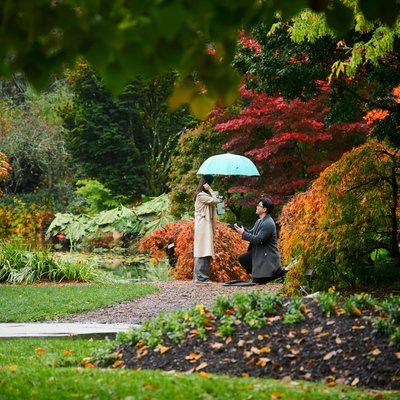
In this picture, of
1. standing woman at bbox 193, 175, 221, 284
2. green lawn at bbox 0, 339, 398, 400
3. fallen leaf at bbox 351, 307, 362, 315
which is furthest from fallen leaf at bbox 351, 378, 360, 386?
standing woman at bbox 193, 175, 221, 284

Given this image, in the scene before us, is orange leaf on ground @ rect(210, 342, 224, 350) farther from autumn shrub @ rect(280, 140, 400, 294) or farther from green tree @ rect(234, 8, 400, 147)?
green tree @ rect(234, 8, 400, 147)

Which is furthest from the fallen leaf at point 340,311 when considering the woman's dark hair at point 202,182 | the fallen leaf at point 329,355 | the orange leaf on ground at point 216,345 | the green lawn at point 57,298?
the woman's dark hair at point 202,182

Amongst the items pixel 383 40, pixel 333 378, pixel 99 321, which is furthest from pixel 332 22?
pixel 99 321

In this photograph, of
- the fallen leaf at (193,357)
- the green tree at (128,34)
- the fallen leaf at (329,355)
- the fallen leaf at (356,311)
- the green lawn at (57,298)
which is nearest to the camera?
the green tree at (128,34)

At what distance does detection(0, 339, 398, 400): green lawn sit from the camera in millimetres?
5434

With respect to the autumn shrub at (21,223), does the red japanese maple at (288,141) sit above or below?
above

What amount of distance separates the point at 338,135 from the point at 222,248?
13.5ft

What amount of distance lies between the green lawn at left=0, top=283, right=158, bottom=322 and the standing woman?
117 centimetres

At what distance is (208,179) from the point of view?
15.1 meters

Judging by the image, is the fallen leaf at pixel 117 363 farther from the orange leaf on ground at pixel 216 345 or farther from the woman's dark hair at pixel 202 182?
the woman's dark hair at pixel 202 182

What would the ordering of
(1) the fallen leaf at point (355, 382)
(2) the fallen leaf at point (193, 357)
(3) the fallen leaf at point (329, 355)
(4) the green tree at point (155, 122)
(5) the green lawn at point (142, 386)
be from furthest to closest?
(4) the green tree at point (155, 122) < (2) the fallen leaf at point (193, 357) < (3) the fallen leaf at point (329, 355) < (1) the fallen leaf at point (355, 382) < (5) the green lawn at point (142, 386)

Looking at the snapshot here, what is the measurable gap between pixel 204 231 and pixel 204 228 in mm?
74

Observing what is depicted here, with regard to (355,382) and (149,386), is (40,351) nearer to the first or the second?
(149,386)

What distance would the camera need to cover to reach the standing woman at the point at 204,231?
1489 cm
